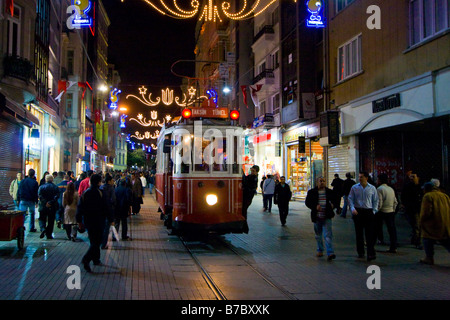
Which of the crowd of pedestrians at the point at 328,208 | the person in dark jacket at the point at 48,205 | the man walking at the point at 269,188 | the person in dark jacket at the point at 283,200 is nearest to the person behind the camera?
the crowd of pedestrians at the point at 328,208

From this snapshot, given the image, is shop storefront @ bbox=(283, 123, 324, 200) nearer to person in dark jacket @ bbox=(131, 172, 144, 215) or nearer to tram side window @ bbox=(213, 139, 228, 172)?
person in dark jacket @ bbox=(131, 172, 144, 215)

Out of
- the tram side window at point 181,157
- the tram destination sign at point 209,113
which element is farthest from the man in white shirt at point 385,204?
the tram side window at point 181,157

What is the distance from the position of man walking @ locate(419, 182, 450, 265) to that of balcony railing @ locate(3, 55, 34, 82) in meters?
14.4

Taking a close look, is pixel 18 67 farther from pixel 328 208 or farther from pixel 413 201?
pixel 413 201

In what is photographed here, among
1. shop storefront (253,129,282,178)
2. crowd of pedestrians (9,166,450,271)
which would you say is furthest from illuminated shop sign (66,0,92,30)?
shop storefront (253,129,282,178)

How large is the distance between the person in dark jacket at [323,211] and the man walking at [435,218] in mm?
1855

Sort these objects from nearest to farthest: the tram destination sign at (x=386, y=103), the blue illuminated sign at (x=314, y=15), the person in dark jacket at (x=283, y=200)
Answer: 1. the person in dark jacket at (x=283, y=200)
2. the tram destination sign at (x=386, y=103)
3. the blue illuminated sign at (x=314, y=15)

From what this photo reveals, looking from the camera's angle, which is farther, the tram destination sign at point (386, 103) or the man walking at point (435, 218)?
the tram destination sign at point (386, 103)

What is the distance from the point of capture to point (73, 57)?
36594 mm

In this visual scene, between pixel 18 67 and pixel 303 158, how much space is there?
16388 millimetres

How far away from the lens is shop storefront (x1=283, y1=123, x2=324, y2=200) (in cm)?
2384

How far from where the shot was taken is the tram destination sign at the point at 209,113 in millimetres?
11094

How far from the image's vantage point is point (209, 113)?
11211mm

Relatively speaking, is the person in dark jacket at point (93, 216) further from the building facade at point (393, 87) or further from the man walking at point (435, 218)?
the building facade at point (393, 87)
